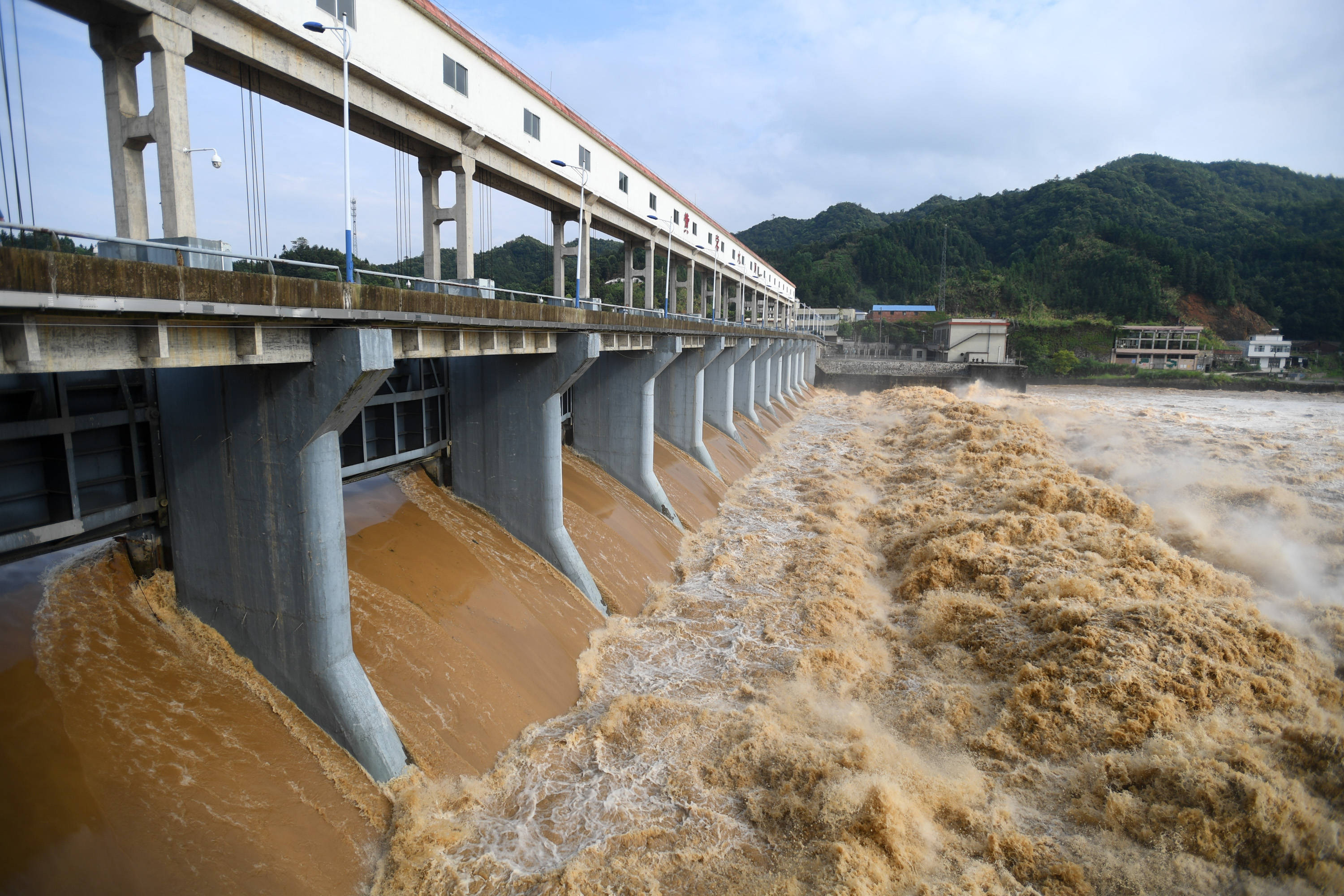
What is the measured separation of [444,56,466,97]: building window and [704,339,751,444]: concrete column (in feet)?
67.8

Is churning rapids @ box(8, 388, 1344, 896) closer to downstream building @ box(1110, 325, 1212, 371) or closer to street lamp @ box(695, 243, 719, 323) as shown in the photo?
street lamp @ box(695, 243, 719, 323)

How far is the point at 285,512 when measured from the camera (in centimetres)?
912

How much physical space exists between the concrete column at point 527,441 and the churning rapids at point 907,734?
254 cm

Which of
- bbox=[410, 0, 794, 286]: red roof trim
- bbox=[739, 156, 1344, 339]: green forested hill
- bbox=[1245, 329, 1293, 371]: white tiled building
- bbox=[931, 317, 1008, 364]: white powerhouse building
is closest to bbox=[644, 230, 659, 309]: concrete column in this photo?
bbox=[410, 0, 794, 286]: red roof trim

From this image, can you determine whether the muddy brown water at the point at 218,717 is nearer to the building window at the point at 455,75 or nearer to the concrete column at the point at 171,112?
the concrete column at the point at 171,112

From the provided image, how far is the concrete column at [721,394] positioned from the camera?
35.8m

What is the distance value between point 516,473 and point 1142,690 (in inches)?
512

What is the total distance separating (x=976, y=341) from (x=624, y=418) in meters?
77.6

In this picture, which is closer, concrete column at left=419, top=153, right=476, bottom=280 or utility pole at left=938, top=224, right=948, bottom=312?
concrete column at left=419, top=153, right=476, bottom=280

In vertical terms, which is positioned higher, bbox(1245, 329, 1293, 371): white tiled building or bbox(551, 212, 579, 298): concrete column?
bbox(551, 212, 579, 298): concrete column

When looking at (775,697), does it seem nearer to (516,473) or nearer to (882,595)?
(882,595)

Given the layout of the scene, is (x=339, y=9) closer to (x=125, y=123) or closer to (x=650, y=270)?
(x=125, y=123)

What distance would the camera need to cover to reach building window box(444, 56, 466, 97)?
16.0m

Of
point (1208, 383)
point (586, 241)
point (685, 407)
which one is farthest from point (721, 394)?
point (1208, 383)
